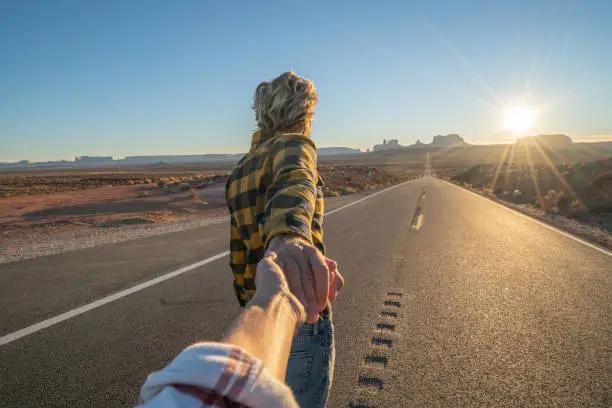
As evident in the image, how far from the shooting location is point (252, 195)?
1.54m

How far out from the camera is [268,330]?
0.68m

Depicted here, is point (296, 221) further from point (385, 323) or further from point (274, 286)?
point (385, 323)

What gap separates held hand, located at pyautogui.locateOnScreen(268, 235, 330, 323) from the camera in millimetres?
904

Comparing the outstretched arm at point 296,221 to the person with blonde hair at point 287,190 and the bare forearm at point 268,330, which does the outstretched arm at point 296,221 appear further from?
the bare forearm at point 268,330

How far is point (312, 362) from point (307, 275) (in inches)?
33.7

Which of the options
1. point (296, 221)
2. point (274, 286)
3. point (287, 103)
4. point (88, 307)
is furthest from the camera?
point (88, 307)

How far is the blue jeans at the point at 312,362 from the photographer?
159 centimetres

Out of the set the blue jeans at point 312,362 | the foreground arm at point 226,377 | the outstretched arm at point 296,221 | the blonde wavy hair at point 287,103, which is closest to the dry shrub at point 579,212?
the blue jeans at point 312,362

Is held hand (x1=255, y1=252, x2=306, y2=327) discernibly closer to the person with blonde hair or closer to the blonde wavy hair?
the person with blonde hair

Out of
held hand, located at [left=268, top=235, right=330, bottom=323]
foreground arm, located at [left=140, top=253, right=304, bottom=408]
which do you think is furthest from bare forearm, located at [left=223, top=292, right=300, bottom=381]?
held hand, located at [left=268, top=235, right=330, bottom=323]

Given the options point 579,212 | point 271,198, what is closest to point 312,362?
point 271,198

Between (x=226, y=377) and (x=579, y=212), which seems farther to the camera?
(x=579, y=212)

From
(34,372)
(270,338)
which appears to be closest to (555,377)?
(270,338)

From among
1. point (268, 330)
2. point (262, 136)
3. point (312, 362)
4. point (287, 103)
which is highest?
point (287, 103)
